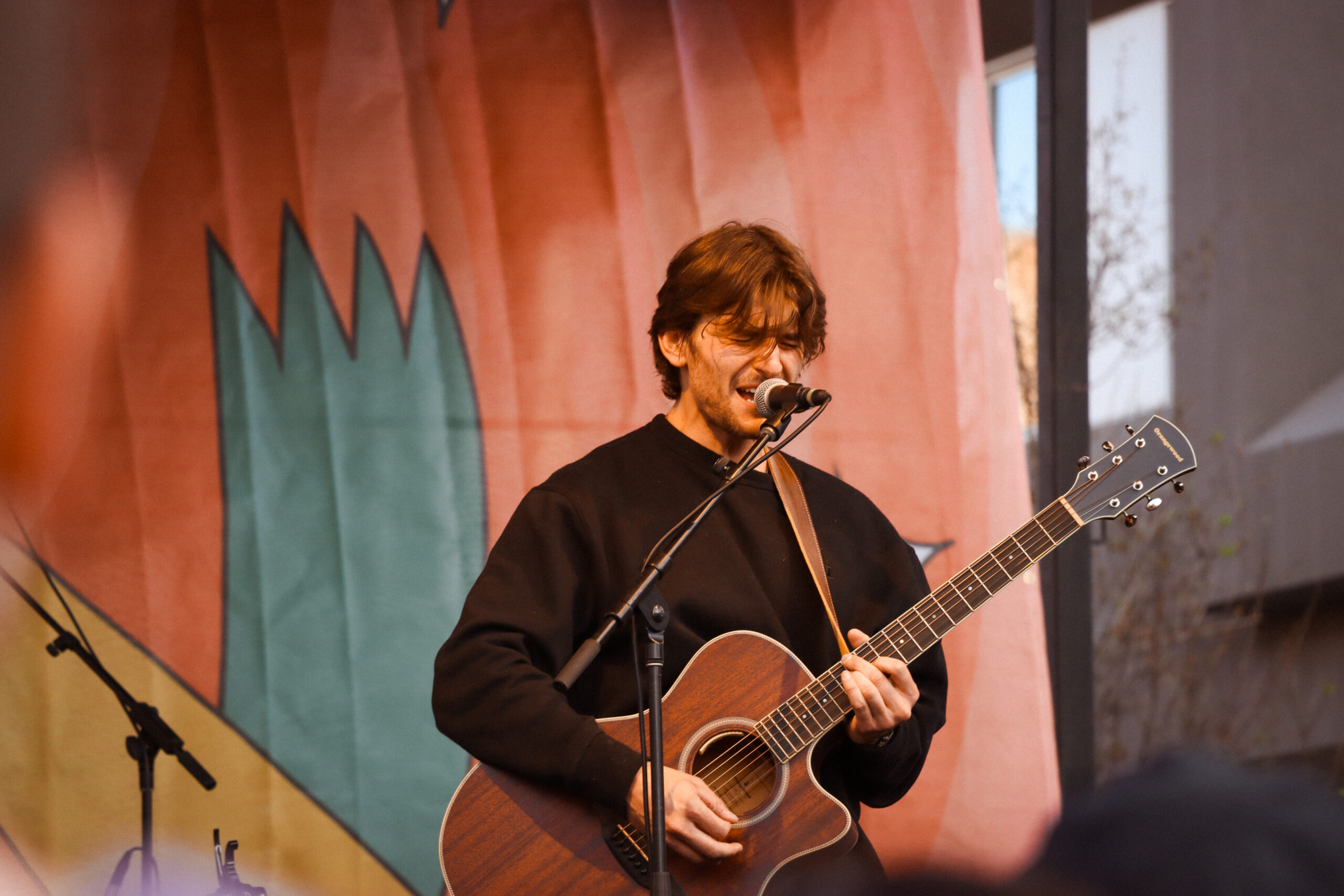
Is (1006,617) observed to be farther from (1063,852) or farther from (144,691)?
(1063,852)

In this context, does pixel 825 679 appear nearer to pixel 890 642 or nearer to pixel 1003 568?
pixel 890 642

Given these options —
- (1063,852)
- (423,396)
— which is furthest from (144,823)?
(1063,852)

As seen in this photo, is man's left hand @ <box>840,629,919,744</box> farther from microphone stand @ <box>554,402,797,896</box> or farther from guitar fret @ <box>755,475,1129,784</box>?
microphone stand @ <box>554,402,797,896</box>

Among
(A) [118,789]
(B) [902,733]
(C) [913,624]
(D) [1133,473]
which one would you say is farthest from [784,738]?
(A) [118,789]

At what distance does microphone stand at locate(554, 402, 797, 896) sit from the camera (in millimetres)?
1731

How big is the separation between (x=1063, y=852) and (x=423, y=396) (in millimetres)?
2887

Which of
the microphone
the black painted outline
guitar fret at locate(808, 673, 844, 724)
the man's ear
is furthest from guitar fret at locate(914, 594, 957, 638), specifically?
the black painted outline

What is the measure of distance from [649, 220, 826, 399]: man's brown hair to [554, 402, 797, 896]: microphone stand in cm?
42

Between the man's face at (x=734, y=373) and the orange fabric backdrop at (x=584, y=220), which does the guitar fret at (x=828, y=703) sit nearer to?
the man's face at (x=734, y=373)

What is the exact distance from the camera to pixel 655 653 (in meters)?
1.81

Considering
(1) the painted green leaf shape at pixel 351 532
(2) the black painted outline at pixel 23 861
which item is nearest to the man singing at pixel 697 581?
(1) the painted green leaf shape at pixel 351 532

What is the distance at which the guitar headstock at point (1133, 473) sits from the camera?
225cm

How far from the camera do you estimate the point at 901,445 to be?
11.2ft

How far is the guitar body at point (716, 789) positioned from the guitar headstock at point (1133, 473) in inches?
26.2
